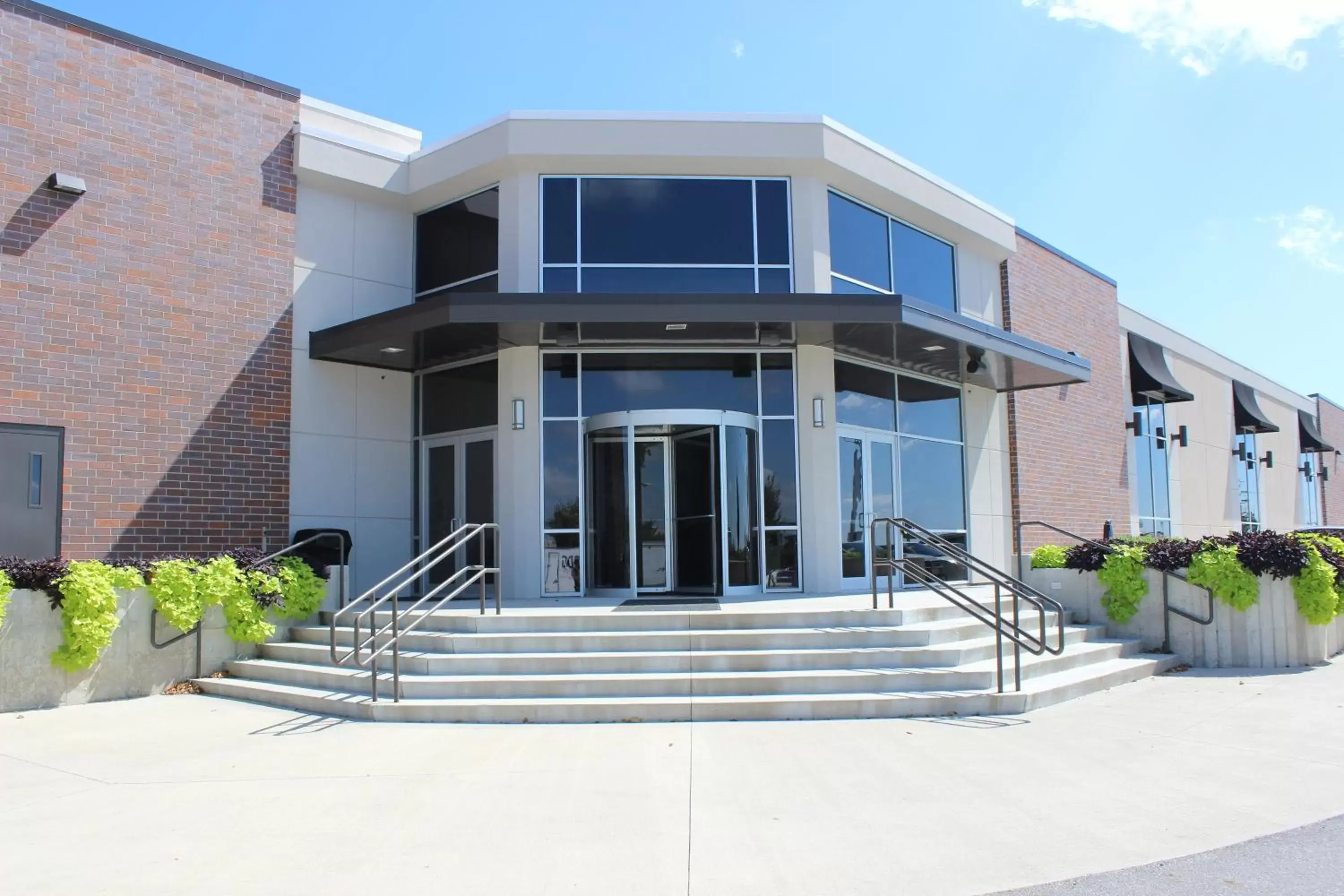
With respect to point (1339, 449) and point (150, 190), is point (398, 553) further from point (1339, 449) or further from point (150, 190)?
point (1339, 449)

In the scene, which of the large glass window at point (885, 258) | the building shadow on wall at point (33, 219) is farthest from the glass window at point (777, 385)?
the building shadow on wall at point (33, 219)

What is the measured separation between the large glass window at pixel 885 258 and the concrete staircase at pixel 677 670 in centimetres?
546

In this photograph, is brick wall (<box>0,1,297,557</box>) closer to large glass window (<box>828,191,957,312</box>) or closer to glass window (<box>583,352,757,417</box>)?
glass window (<box>583,352,757,417</box>)

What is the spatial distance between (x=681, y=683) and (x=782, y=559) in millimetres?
4910

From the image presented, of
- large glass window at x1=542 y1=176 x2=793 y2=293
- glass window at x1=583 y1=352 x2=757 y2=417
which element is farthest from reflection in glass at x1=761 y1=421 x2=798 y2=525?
large glass window at x1=542 y1=176 x2=793 y2=293

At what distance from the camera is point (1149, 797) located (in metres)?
6.26

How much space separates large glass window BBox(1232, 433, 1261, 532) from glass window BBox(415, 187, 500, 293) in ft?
77.2

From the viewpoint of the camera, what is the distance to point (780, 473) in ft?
46.0

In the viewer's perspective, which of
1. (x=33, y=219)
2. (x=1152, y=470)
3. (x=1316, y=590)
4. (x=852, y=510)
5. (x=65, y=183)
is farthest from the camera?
(x=1152, y=470)

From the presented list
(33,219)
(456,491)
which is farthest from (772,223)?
(33,219)

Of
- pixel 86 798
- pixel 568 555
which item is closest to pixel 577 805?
pixel 86 798

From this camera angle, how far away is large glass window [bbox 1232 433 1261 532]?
29281 mm

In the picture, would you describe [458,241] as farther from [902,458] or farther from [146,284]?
[902,458]

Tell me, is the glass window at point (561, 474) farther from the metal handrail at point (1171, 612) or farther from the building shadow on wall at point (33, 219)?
the building shadow on wall at point (33, 219)
